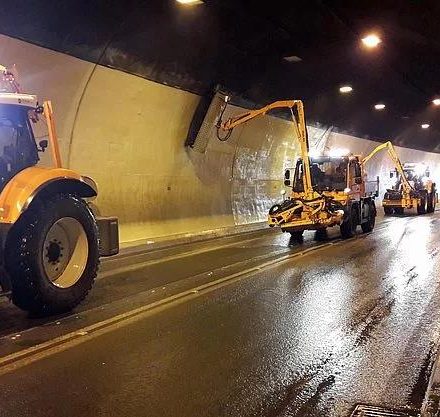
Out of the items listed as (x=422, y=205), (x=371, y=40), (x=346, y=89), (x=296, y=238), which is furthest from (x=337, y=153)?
(x=422, y=205)

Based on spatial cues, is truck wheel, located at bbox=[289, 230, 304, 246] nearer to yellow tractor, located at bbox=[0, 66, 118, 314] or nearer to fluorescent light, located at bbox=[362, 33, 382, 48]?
fluorescent light, located at bbox=[362, 33, 382, 48]

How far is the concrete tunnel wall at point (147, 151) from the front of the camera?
11.1 m

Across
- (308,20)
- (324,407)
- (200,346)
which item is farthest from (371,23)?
(324,407)

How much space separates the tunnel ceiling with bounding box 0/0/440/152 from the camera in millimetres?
9812

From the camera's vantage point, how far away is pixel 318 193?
15.5 metres

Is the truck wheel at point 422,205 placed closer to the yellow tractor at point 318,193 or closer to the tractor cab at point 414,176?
the tractor cab at point 414,176

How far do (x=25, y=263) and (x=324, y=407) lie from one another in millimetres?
3854

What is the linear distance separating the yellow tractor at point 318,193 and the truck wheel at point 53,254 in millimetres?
7687

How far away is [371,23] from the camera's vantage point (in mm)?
11500

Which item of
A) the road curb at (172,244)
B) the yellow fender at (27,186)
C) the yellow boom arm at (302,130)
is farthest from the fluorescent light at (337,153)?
the yellow fender at (27,186)

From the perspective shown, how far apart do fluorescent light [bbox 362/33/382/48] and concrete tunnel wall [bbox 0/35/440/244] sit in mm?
4576

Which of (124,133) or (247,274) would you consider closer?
(247,274)

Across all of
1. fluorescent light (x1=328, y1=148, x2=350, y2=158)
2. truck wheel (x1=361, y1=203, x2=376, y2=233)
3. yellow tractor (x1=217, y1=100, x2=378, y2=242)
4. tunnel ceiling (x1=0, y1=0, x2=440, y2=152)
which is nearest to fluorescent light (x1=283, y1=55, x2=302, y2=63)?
tunnel ceiling (x1=0, y1=0, x2=440, y2=152)

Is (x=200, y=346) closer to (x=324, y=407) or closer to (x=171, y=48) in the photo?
(x=324, y=407)
